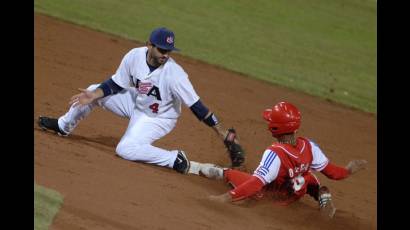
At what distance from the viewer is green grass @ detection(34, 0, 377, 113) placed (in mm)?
14258

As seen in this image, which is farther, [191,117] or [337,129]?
[337,129]

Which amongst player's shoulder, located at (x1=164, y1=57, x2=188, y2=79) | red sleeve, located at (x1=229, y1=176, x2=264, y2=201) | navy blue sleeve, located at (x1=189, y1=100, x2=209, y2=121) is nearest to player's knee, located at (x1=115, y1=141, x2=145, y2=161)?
navy blue sleeve, located at (x1=189, y1=100, x2=209, y2=121)

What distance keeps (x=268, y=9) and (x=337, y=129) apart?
6.86m

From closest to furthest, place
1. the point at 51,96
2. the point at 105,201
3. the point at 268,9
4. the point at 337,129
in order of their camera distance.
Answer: the point at 105,201
the point at 51,96
the point at 337,129
the point at 268,9

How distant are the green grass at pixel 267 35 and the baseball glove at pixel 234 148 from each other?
18.0 ft

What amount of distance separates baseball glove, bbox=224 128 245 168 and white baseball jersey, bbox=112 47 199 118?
52 centimetres

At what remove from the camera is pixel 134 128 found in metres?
8.34

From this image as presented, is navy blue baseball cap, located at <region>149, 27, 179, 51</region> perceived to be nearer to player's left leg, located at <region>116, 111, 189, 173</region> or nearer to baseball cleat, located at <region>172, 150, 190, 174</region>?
player's left leg, located at <region>116, 111, 189, 173</region>

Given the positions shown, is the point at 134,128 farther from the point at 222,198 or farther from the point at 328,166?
the point at 328,166

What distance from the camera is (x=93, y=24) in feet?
47.6

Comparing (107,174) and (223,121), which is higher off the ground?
(107,174)

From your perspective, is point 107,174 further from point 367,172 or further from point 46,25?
point 46,25

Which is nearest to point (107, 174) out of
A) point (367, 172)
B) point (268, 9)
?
point (367, 172)

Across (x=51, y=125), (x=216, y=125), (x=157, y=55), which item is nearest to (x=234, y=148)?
(x=216, y=125)
